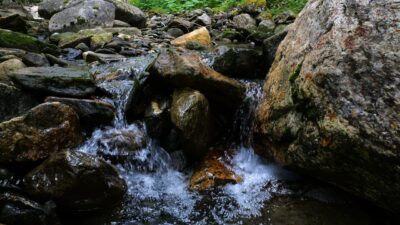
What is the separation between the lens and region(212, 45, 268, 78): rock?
5725 millimetres

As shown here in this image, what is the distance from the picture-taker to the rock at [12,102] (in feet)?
14.0

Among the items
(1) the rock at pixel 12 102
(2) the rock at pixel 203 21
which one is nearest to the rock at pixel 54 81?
(1) the rock at pixel 12 102

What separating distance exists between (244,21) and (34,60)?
623 centimetres

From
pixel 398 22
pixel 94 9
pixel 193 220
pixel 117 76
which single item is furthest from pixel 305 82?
pixel 94 9

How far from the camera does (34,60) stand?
5.42 meters

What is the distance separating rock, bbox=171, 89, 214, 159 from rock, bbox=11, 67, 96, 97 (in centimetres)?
115

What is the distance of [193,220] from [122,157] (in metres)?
1.25

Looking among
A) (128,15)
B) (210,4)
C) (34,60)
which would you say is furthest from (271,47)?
(210,4)

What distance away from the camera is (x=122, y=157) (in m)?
4.41

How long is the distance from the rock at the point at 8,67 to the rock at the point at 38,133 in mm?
958

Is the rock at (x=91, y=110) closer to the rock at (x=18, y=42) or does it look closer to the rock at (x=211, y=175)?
the rock at (x=211, y=175)

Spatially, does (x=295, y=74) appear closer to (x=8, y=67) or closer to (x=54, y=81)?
(x=54, y=81)

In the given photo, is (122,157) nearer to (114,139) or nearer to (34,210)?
(114,139)

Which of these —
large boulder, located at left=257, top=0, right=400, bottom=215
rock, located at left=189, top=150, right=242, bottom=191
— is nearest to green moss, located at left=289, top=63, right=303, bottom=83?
large boulder, located at left=257, top=0, right=400, bottom=215
